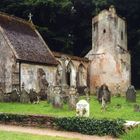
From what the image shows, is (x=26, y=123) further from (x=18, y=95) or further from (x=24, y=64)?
(x=24, y=64)

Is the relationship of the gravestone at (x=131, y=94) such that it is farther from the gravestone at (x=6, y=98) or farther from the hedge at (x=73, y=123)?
the hedge at (x=73, y=123)

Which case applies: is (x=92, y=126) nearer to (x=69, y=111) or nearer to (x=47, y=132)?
(x=47, y=132)

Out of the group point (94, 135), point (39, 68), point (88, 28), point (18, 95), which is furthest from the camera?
point (88, 28)

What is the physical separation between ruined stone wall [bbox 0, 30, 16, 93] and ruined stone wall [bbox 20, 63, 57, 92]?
35.7 inches

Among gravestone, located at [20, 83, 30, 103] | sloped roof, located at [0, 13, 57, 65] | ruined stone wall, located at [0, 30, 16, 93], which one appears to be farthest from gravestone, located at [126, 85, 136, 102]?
ruined stone wall, located at [0, 30, 16, 93]

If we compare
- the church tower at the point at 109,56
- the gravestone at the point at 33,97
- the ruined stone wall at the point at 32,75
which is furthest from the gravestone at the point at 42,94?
the church tower at the point at 109,56

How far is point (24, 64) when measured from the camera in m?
33.2

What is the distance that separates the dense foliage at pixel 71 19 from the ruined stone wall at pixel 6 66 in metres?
15.9

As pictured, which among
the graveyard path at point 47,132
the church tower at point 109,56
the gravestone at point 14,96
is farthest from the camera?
the church tower at point 109,56

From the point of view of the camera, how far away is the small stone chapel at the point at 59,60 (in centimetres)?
3281

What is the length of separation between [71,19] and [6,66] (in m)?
21.7

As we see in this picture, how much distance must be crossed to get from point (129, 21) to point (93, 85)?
44.3 feet

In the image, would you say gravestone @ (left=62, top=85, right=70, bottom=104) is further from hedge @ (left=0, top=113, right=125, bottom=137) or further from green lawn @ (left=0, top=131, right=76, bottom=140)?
green lawn @ (left=0, top=131, right=76, bottom=140)

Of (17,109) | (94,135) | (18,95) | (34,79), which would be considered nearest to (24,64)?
(34,79)
